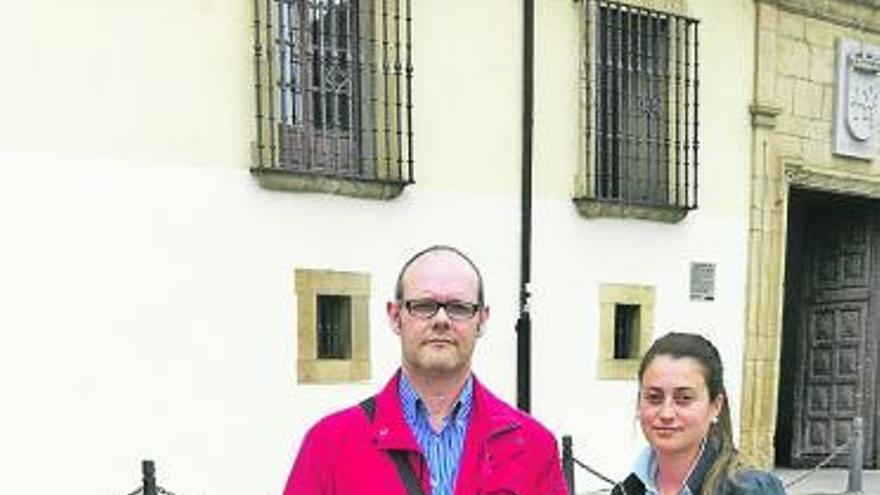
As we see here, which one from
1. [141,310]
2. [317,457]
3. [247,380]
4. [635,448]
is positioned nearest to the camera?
[317,457]

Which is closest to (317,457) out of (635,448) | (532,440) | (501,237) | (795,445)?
(532,440)

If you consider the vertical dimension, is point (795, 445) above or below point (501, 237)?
below

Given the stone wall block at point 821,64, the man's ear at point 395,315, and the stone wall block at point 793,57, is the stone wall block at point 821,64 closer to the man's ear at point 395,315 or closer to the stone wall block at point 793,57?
the stone wall block at point 793,57

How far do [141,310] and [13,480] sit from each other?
4.28 feet

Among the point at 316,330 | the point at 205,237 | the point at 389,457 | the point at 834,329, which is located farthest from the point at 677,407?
the point at 834,329

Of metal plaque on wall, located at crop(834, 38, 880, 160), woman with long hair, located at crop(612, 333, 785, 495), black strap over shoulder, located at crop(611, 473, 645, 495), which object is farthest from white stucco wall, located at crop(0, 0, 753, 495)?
woman with long hair, located at crop(612, 333, 785, 495)

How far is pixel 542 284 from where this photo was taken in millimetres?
8844

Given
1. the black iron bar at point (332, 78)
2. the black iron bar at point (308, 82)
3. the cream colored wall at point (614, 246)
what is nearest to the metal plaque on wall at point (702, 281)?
the cream colored wall at point (614, 246)

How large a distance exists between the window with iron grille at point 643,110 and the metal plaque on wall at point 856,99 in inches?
79.3

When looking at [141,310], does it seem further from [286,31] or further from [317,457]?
[317,457]

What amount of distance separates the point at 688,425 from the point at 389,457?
28.2 inches

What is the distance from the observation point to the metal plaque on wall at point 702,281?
9844mm

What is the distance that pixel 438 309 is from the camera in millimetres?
2488

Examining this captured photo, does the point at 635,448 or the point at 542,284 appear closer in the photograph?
the point at 542,284
